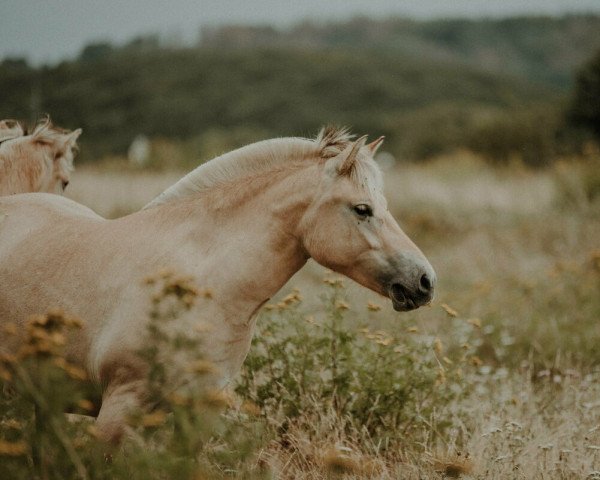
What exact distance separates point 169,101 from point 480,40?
51.7 metres

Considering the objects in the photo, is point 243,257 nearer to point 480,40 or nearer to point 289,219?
point 289,219

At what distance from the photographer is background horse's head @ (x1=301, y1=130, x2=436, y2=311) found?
9.76ft

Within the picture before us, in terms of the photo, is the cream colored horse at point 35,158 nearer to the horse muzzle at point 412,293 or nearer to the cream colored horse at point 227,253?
the cream colored horse at point 227,253

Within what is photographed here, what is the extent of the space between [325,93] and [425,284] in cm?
4133

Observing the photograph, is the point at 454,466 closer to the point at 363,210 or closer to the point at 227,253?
the point at 363,210

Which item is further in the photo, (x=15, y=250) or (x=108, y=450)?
(x=15, y=250)

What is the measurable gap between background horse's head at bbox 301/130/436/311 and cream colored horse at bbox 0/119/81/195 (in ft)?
7.05

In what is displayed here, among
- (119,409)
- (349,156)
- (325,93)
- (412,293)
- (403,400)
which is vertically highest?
(349,156)

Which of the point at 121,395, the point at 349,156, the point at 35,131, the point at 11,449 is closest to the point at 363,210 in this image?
the point at 349,156

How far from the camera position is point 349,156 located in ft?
9.89

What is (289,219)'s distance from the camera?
3102 mm

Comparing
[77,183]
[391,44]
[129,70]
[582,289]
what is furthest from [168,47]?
[582,289]

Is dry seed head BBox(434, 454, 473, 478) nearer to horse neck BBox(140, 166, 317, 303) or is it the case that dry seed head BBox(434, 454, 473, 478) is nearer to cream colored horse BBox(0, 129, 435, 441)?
cream colored horse BBox(0, 129, 435, 441)

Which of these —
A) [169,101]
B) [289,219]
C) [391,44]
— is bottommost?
[169,101]
